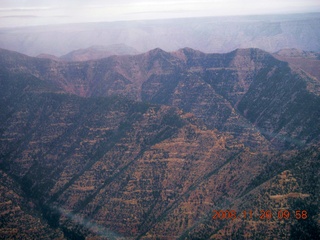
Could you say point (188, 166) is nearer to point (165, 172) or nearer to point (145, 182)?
point (165, 172)
